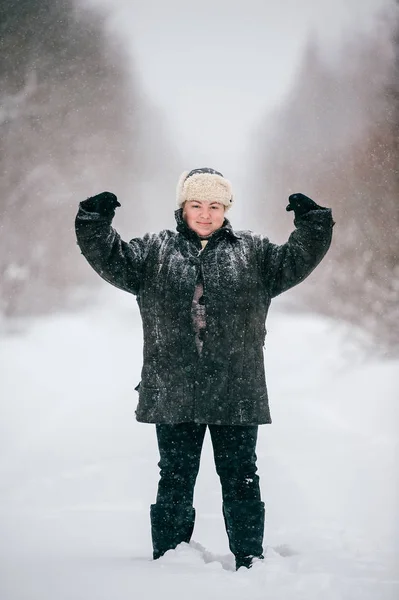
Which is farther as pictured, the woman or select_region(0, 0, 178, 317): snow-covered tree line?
select_region(0, 0, 178, 317): snow-covered tree line

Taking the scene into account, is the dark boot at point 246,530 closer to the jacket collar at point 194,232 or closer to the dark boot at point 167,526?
the dark boot at point 167,526

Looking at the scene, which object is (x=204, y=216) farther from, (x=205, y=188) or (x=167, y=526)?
(x=167, y=526)

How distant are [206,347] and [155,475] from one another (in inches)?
43.8

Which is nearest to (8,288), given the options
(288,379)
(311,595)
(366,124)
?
(288,379)

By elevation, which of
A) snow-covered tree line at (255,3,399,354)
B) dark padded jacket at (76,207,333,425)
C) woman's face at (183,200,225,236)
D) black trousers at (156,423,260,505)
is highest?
snow-covered tree line at (255,3,399,354)

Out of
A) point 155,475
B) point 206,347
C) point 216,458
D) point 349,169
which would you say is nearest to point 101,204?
point 206,347

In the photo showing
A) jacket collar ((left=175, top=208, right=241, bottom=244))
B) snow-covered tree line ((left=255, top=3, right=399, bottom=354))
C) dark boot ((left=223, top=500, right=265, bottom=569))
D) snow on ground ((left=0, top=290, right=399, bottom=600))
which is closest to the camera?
snow on ground ((left=0, top=290, right=399, bottom=600))

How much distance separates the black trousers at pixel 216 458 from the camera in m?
1.60

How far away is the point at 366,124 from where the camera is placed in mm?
3689

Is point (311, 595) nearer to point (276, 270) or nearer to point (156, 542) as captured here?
point (156, 542)

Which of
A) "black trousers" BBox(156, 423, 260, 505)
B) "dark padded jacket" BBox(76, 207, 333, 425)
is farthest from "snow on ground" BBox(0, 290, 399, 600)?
"dark padded jacket" BBox(76, 207, 333, 425)

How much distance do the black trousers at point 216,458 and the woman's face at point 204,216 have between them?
0.49m

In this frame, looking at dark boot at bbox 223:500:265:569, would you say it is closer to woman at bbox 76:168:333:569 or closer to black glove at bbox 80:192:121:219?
woman at bbox 76:168:333:569

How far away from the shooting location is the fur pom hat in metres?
1.71
